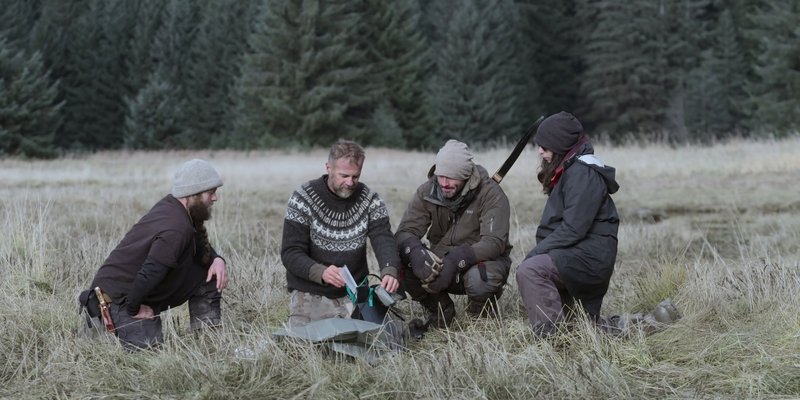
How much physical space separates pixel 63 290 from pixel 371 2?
40234 mm

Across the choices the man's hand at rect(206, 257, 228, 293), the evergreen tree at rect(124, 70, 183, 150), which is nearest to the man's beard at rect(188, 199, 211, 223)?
the man's hand at rect(206, 257, 228, 293)

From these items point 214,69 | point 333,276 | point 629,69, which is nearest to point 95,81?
point 214,69

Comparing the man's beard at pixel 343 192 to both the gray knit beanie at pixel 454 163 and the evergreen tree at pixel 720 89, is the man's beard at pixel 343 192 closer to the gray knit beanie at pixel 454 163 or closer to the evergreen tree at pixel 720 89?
the gray knit beanie at pixel 454 163

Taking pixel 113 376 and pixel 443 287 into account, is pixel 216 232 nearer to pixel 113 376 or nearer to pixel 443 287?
pixel 443 287

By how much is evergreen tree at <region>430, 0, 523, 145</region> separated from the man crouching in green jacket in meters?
40.2

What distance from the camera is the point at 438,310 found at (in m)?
5.87

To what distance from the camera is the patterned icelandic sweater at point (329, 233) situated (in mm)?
5465

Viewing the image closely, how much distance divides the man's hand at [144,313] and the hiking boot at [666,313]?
280cm

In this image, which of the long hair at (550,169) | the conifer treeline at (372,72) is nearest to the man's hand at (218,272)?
the long hair at (550,169)

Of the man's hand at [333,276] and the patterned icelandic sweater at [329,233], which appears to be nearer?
the man's hand at [333,276]

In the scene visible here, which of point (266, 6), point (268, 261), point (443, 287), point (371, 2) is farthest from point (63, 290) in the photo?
point (371, 2)

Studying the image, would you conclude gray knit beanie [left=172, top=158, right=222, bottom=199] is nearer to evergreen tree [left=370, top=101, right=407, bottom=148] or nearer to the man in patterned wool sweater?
the man in patterned wool sweater

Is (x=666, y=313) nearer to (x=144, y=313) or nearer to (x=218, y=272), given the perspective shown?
(x=218, y=272)

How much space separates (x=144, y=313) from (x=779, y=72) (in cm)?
4179
